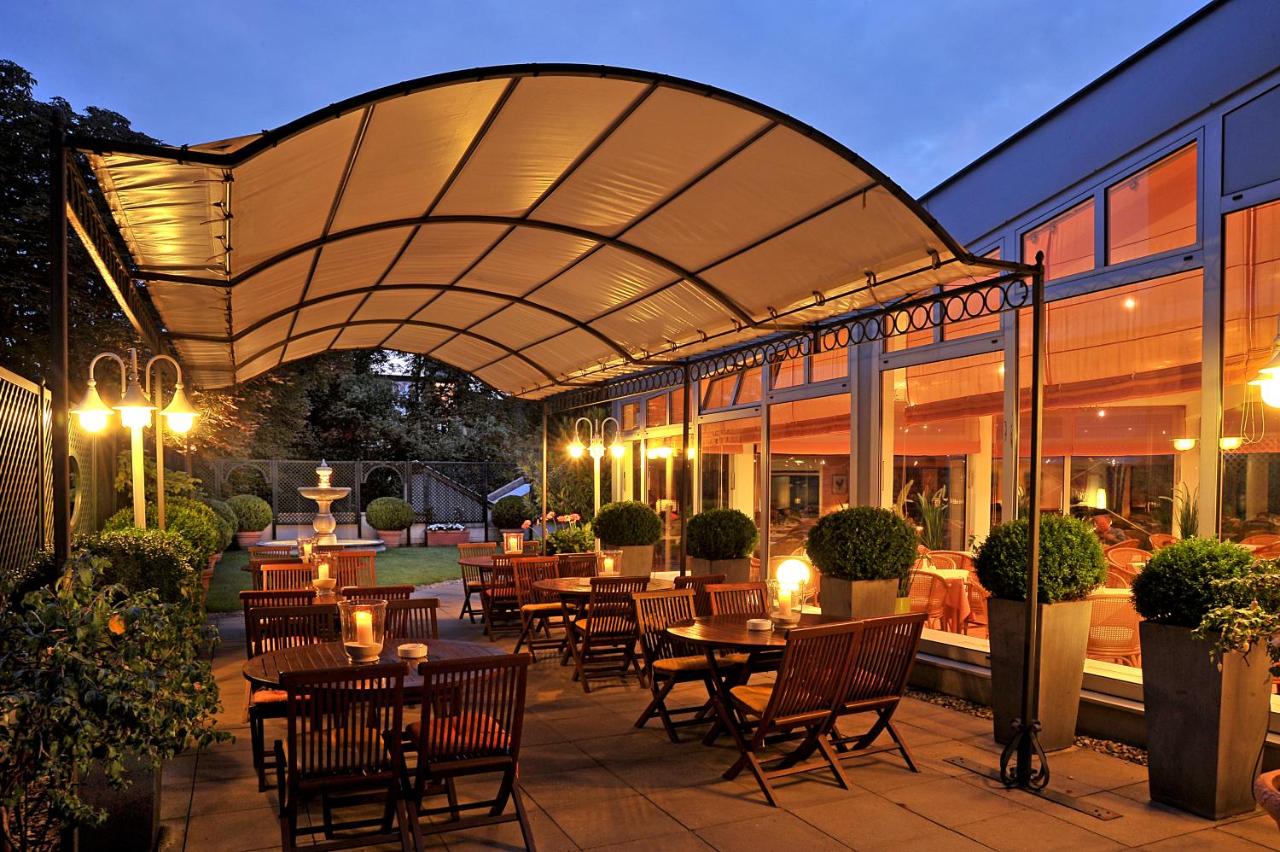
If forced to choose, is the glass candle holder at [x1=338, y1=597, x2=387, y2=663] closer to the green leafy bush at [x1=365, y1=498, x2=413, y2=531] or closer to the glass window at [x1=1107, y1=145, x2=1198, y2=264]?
the glass window at [x1=1107, y1=145, x2=1198, y2=264]

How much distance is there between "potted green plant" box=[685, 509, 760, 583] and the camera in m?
9.29

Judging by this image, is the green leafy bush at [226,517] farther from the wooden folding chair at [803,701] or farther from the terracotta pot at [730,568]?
the wooden folding chair at [803,701]

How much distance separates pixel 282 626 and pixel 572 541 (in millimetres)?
6231

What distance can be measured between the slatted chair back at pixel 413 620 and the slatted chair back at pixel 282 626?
0.39 metres

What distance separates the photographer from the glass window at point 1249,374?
6.02m

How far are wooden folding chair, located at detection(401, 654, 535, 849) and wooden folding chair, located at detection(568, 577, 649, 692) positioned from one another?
9.61ft

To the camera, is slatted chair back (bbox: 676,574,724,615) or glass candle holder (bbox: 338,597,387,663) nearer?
glass candle holder (bbox: 338,597,387,663)

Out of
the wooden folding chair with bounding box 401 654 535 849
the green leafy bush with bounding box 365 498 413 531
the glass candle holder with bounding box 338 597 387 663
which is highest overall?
the glass candle holder with bounding box 338 597 387 663

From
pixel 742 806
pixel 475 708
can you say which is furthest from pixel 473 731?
pixel 742 806

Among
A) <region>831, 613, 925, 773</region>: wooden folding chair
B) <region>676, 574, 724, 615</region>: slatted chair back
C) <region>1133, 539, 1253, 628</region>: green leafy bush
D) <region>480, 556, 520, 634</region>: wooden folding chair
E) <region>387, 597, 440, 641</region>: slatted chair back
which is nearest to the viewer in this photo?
<region>1133, 539, 1253, 628</region>: green leafy bush

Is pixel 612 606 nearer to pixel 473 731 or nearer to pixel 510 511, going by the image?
pixel 473 731

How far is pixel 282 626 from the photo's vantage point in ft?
18.2

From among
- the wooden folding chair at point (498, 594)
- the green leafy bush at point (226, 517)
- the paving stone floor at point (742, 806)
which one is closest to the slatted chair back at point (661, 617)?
the paving stone floor at point (742, 806)

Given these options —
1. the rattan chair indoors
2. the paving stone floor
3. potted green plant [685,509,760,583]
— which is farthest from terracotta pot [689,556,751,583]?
the rattan chair indoors
